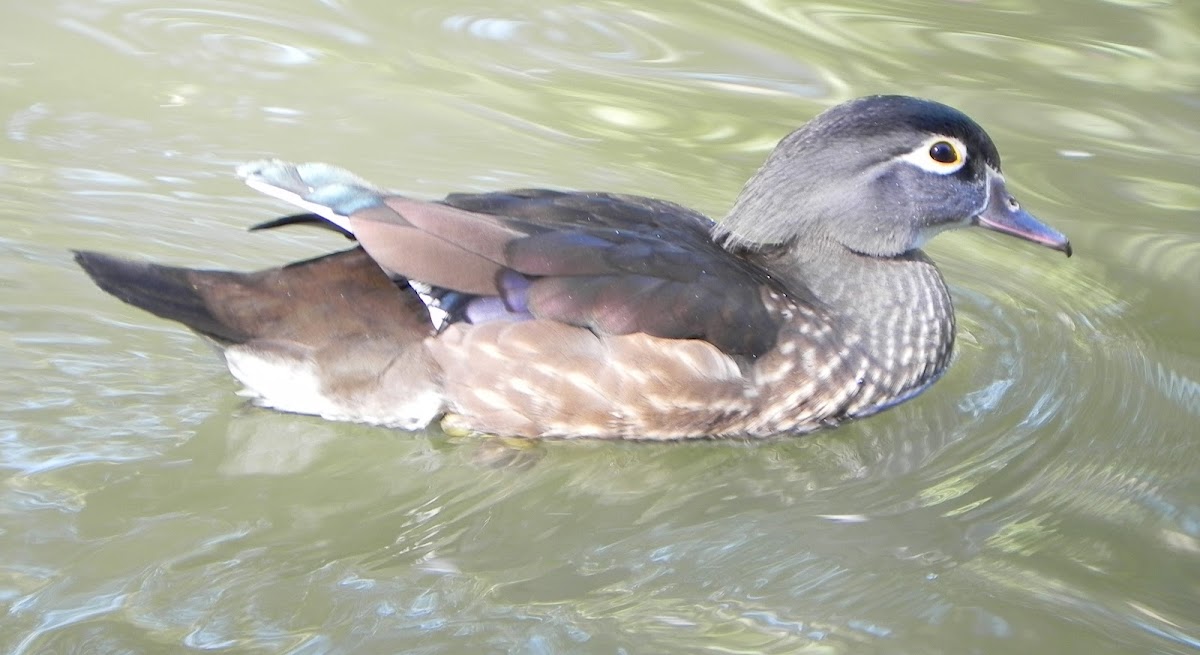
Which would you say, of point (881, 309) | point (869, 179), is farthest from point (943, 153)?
point (881, 309)

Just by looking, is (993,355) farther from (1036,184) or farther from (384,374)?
(384,374)

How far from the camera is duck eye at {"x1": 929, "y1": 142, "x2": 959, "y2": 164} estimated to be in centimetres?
451

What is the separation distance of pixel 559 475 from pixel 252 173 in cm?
114

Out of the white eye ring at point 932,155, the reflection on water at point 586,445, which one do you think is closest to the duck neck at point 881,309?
the reflection on water at point 586,445

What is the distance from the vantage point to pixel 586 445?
13.9 feet

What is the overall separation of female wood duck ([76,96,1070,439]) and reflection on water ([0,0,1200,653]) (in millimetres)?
146

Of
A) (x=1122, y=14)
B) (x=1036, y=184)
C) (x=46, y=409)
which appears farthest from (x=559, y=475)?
(x=1122, y=14)

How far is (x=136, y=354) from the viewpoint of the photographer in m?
4.48

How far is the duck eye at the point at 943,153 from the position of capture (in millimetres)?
4508

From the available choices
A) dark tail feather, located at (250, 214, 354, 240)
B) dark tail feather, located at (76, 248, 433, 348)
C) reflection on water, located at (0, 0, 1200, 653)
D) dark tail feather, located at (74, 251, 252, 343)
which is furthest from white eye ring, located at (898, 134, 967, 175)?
dark tail feather, located at (74, 251, 252, 343)

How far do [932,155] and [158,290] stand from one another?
7.47 ft

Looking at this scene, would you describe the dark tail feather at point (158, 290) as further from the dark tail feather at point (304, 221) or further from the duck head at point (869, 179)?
the duck head at point (869, 179)

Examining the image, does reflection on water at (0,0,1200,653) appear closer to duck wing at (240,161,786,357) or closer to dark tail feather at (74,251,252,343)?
dark tail feather at (74,251,252,343)

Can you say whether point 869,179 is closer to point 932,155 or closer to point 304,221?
point 932,155
